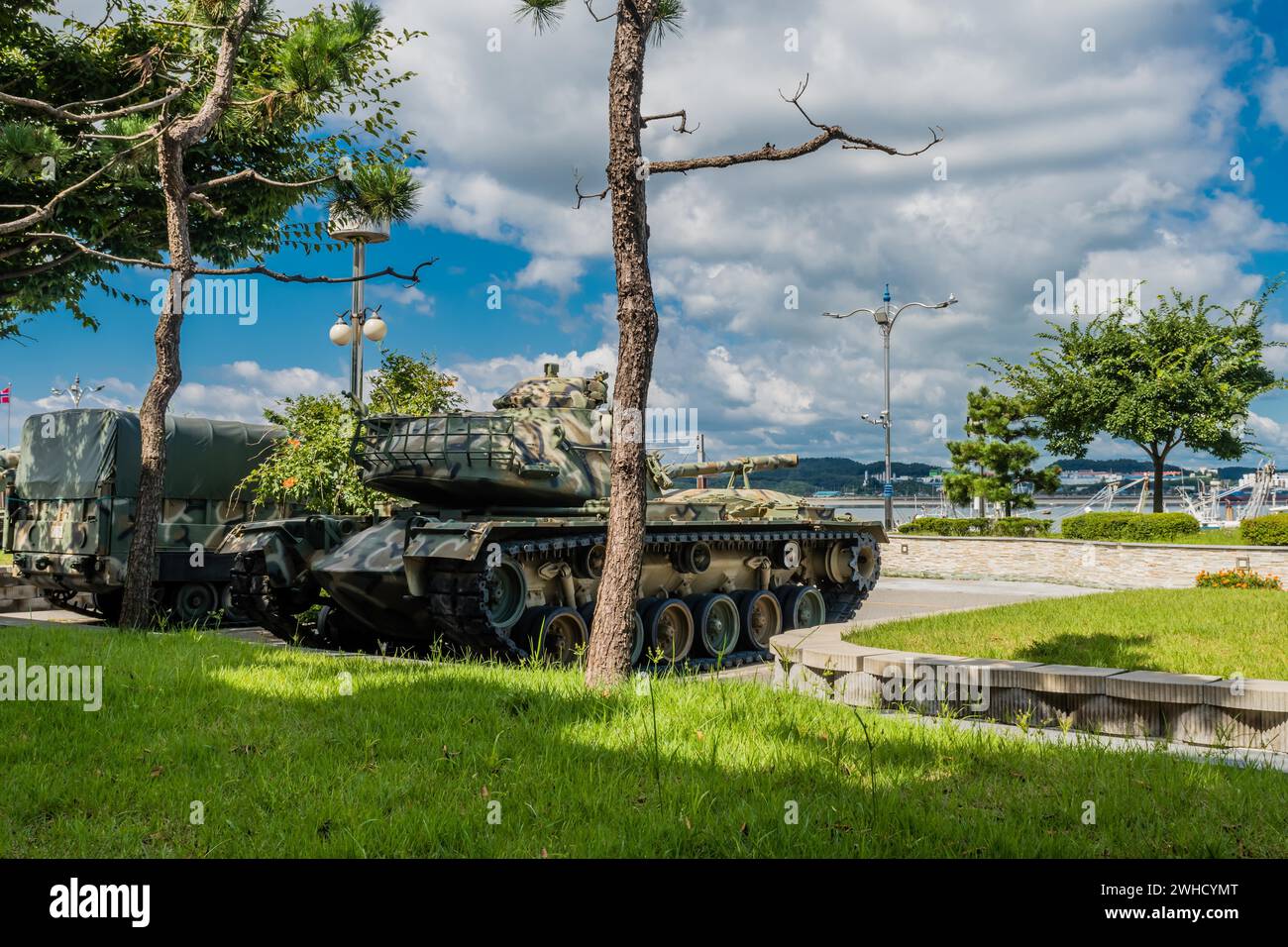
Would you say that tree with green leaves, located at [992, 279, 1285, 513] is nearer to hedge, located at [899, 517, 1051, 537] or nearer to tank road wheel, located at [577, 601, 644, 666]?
hedge, located at [899, 517, 1051, 537]

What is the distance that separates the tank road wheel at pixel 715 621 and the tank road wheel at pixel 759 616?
125 mm

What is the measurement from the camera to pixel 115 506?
1436cm

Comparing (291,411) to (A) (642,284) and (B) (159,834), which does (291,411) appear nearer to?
(A) (642,284)

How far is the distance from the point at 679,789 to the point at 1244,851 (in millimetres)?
2254

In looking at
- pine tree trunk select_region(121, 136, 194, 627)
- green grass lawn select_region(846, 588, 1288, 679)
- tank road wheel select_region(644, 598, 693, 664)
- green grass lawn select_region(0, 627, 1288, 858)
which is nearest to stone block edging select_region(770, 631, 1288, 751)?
green grass lawn select_region(0, 627, 1288, 858)

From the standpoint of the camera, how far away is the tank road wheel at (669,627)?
11.5 meters

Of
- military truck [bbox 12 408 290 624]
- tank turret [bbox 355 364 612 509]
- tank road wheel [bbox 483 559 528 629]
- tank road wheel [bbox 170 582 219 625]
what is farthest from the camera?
tank road wheel [bbox 170 582 219 625]

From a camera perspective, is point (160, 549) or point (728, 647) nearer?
point (728, 647)

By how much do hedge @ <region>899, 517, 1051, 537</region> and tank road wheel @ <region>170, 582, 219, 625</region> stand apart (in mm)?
16763

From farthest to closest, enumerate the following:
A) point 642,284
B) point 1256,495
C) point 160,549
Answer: point 1256,495
point 160,549
point 642,284

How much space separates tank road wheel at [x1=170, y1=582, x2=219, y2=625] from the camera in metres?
15.2

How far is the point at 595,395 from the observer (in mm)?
12977
